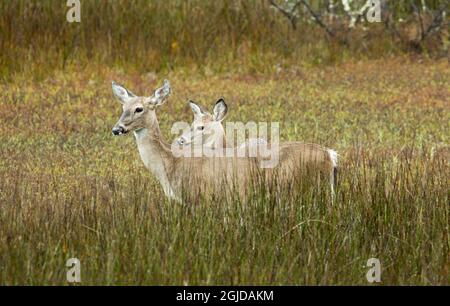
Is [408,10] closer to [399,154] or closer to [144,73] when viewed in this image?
[144,73]

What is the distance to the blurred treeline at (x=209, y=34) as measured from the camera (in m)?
16.0

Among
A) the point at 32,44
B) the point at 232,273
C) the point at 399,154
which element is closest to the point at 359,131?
the point at 399,154

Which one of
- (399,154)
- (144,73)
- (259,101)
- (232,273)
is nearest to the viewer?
(232,273)

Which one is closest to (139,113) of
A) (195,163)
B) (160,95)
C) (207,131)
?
(160,95)

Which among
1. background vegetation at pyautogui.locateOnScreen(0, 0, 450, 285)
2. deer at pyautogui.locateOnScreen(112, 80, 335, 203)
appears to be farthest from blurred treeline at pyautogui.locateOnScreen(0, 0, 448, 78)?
deer at pyautogui.locateOnScreen(112, 80, 335, 203)

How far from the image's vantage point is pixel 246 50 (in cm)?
1661

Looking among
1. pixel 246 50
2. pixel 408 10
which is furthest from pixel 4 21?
pixel 408 10

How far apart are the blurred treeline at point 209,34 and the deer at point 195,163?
21.5ft

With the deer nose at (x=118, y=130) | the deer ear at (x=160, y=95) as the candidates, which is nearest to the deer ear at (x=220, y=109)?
the deer ear at (x=160, y=95)

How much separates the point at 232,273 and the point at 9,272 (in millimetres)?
1225

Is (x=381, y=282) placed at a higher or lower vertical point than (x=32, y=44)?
lower

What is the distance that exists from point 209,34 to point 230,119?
3.68 metres

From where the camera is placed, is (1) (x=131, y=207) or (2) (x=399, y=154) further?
(2) (x=399, y=154)

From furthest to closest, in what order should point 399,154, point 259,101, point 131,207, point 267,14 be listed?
point 267,14 → point 259,101 → point 399,154 → point 131,207
